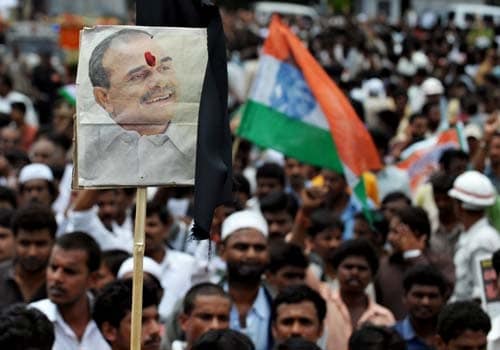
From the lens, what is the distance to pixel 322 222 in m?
9.09

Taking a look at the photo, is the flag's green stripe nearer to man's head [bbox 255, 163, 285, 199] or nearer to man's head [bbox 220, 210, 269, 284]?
man's head [bbox 255, 163, 285, 199]

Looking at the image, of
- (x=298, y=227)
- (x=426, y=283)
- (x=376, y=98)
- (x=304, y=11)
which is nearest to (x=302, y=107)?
(x=298, y=227)

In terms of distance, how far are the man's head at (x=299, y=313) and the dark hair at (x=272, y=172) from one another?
12.2 feet

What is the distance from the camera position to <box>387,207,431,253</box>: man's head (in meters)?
8.70

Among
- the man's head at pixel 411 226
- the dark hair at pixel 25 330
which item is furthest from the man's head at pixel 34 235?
the man's head at pixel 411 226

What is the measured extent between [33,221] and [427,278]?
2.05 meters

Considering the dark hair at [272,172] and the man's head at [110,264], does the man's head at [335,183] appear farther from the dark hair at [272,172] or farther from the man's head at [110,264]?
the man's head at [110,264]

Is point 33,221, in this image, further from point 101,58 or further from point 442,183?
point 101,58

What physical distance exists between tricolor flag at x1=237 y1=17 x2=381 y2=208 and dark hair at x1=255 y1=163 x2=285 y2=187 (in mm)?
884

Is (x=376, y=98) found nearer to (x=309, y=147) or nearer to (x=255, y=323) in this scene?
(x=309, y=147)

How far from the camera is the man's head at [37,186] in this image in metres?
10.0

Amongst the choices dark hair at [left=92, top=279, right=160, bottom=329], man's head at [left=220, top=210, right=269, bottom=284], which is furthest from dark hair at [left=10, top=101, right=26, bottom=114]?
dark hair at [left=92, top=279, right=160, bottom=329]

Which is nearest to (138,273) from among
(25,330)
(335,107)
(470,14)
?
(25,330)

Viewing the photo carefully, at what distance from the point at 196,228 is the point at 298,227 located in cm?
451
